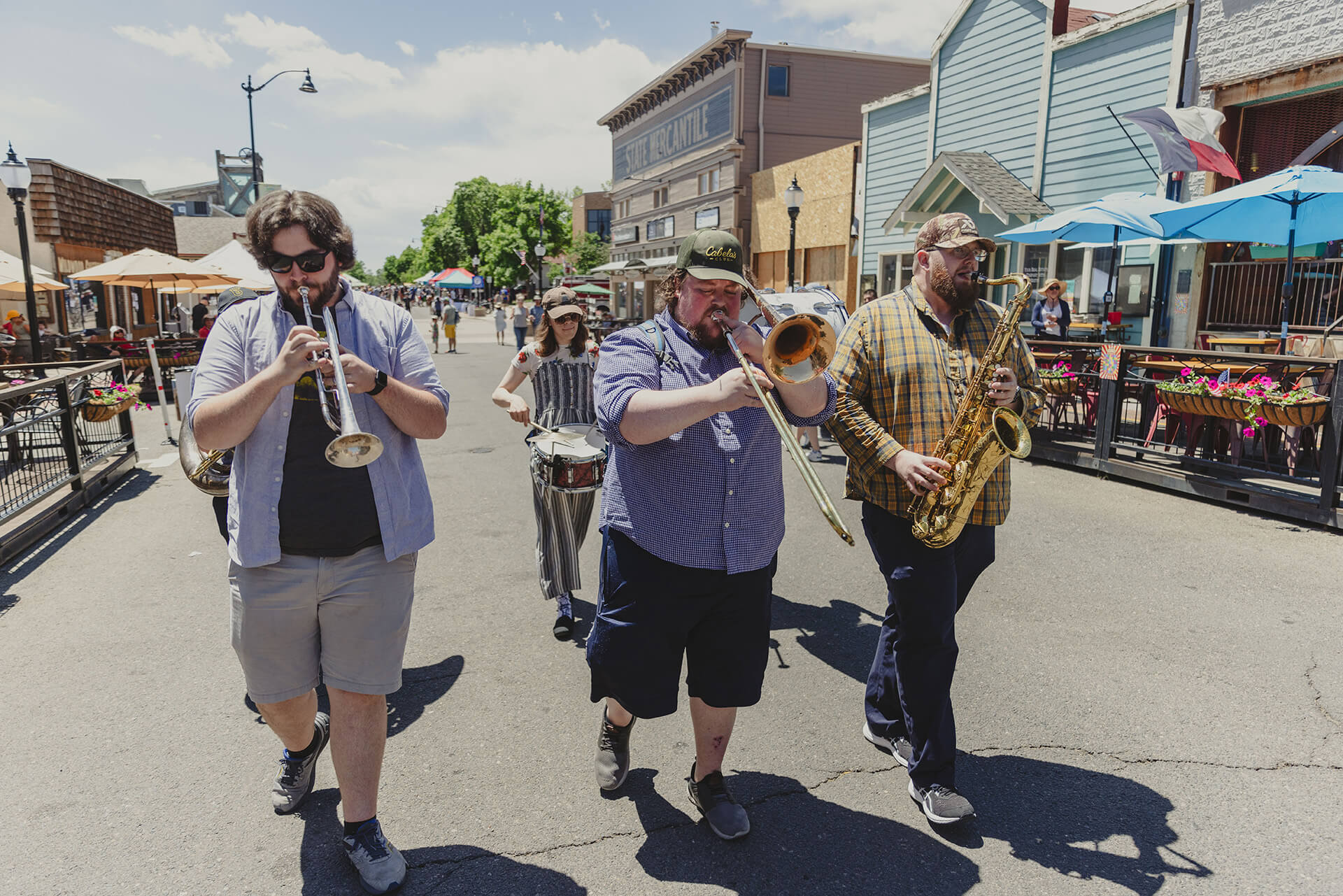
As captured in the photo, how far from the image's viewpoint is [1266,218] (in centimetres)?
960

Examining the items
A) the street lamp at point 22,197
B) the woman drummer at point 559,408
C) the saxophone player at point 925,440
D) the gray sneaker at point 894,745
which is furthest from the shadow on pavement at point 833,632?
the street lamp at point 22,197

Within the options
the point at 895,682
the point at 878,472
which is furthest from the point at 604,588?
the point at 895,682

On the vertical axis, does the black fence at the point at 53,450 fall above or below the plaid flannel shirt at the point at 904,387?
below

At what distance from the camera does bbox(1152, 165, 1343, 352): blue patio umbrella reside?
8711mm

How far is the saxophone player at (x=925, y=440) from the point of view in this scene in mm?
2910

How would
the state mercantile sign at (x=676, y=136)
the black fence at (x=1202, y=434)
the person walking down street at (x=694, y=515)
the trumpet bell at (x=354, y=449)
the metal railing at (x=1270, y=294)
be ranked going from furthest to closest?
the state mercantile sign at (x=676, y=136), the metal railing at (x=1270, y=294), the black fence at (x=1202, y=434), the person walking down street at (x=694, y=515), the trumpet bell at (x=354, y=449)

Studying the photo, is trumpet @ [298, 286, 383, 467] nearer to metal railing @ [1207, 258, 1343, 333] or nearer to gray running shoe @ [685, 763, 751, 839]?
gray running shoe @ [685, 763, 751, 839]

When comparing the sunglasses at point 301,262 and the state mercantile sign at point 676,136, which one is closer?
the sunglasses at point 301,262

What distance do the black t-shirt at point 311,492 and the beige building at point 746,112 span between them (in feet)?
89.8

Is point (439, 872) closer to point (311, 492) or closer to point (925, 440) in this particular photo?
point (311, 492)

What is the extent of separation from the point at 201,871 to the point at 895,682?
8.35 ft

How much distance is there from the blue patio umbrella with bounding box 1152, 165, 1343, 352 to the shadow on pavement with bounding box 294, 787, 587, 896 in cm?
937

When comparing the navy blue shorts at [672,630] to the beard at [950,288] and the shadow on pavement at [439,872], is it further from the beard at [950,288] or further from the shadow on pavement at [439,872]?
the beard at [950,288]

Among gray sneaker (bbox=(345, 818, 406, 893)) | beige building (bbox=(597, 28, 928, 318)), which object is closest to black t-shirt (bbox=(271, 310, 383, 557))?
gray sneaker (bbox=(345, 818, 406, 893))
